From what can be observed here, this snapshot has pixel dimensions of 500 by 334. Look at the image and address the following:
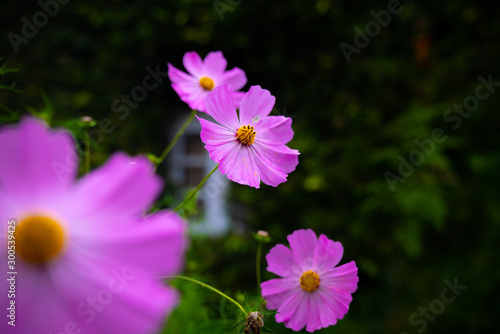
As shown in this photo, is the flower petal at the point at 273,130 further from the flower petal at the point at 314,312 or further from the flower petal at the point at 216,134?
the flower petal at the point at 314,312

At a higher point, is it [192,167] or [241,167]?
[192,167]

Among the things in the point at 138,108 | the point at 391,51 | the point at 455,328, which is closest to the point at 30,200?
the point at 455,328

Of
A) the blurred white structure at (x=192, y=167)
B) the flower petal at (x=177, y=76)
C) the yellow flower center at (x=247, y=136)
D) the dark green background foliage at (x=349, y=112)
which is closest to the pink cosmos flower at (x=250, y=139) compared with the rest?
the yellow flower center at (x=247, y=136)

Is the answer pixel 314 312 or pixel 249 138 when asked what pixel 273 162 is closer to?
pixel 249 138

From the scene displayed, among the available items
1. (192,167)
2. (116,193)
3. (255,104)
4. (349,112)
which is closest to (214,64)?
(255,104)

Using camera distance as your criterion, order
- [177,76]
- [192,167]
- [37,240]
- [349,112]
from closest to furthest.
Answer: [37,240], [177,76], [349,112], [192,167]

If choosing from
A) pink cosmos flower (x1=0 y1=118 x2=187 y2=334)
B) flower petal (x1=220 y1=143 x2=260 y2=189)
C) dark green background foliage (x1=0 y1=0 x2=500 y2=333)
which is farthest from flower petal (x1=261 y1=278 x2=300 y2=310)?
dark green background foliage (x1=0 y1=0 x2=500 y2=333)

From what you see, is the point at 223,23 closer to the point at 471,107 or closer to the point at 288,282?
the point at 471,107
